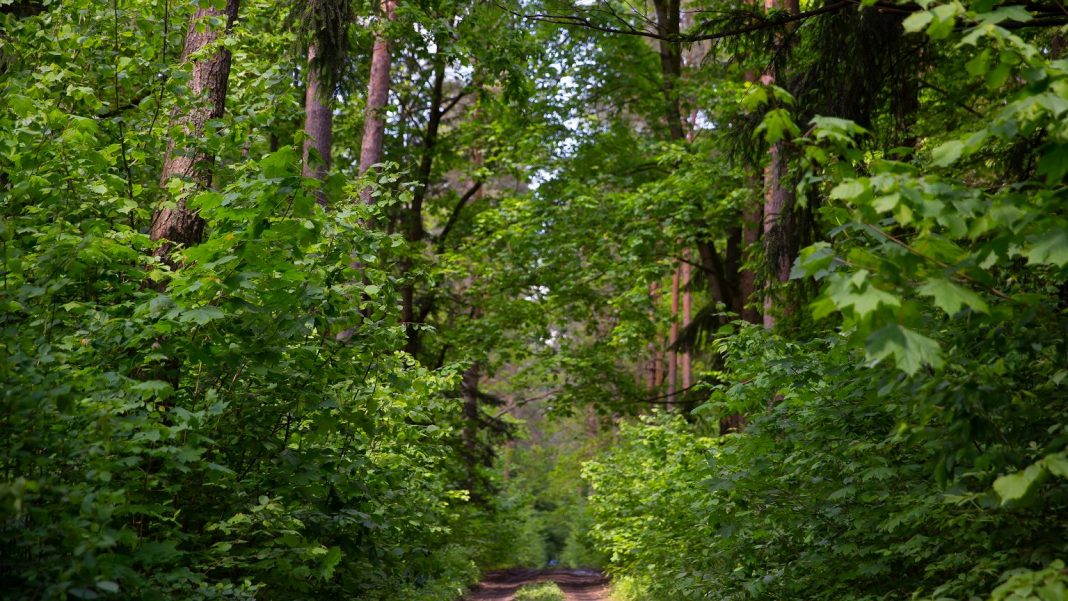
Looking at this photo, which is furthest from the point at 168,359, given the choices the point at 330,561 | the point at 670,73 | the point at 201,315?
the point at 670,73

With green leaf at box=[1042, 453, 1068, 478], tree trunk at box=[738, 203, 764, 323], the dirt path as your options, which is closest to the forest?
green leaf at box=[1042, 453, 1068, 478]

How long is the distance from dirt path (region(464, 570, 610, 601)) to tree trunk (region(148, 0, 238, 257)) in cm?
1191

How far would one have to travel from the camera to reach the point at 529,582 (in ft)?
76.3

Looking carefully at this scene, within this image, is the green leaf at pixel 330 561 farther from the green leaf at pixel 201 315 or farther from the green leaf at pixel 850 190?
the green leaf at pixel 850 190

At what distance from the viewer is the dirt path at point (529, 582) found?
19.5 meters

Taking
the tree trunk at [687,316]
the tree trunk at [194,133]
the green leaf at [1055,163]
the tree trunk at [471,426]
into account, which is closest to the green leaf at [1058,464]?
the green leaf at [1055,163]

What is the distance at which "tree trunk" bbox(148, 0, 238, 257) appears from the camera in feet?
21.5

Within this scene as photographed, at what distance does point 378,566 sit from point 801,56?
6.22 meters

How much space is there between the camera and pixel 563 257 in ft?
57.8

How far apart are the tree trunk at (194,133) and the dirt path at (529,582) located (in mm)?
11911

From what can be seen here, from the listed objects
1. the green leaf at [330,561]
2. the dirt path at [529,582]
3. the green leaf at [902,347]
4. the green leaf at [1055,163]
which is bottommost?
the dirt path at [529,582]

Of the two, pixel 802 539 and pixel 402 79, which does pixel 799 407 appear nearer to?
pixel 802 539

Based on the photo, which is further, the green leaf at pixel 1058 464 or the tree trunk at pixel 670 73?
the tree trunk at pixel 670 73

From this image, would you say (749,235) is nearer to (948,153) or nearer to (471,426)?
(471,426)
